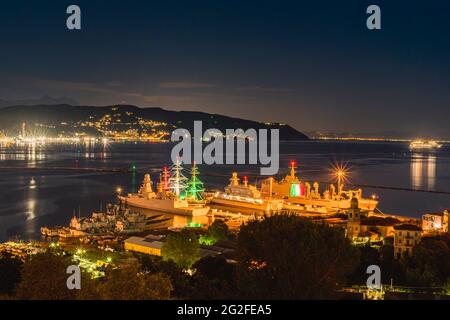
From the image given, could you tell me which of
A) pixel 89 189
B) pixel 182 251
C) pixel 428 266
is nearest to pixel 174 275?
pixel 182 251

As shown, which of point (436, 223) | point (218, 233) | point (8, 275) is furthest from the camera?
point (436, 223)

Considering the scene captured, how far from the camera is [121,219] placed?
17.4 metres

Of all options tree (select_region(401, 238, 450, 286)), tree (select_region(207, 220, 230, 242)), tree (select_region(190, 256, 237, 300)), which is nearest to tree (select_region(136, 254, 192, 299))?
tree (select_region(190, 256, 237, 300))

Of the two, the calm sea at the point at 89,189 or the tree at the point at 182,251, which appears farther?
the calm sea at the point at 89,189

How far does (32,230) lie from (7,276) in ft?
29.5

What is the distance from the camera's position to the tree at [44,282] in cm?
547

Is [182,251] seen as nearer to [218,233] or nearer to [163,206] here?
[218,233]

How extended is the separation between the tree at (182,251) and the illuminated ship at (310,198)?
1103cm

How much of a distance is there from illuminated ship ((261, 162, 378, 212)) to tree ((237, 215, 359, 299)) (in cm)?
1334

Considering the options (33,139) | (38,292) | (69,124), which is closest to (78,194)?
(38,292)

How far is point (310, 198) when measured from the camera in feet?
72.3

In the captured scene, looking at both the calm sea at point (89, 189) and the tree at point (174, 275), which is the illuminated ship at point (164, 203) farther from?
the tree at point (174, 275)

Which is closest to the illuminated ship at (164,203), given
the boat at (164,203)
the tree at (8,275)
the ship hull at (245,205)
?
the boat at (164,203)

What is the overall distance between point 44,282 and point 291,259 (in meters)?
2.76
